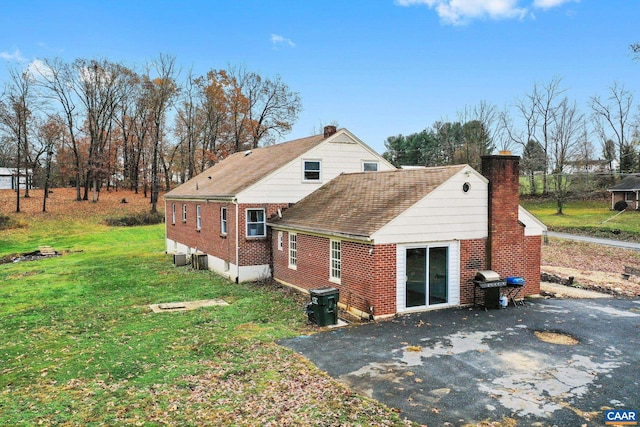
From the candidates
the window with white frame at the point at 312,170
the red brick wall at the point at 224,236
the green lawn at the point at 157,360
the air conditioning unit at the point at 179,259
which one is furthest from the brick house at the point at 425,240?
the air conditioning unit at the point at 179,259

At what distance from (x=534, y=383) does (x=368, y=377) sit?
3.01 m

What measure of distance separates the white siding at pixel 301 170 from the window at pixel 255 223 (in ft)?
1.63

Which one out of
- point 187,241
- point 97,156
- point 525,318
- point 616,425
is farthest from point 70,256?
point 616,425

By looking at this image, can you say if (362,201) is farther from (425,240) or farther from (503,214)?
(503,214)

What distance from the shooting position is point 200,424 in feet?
22.6

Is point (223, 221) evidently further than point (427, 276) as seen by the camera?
Yes

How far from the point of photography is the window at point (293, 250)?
17.0 m

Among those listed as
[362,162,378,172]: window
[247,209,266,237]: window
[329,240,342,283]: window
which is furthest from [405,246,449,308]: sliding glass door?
[362,162,378,172]: window

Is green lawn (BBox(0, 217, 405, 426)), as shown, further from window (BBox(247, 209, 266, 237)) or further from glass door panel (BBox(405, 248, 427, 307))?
glass door panel (BBox(405, 248, 427, 307))

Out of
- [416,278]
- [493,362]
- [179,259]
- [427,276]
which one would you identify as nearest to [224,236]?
[179,259]

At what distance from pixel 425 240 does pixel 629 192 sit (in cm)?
4498

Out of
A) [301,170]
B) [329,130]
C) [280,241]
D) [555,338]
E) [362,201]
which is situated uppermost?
[329,130]

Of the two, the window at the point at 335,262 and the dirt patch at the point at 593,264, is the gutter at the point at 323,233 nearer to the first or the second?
the window at the point at 335,262

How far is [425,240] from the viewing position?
1320 centimetres
